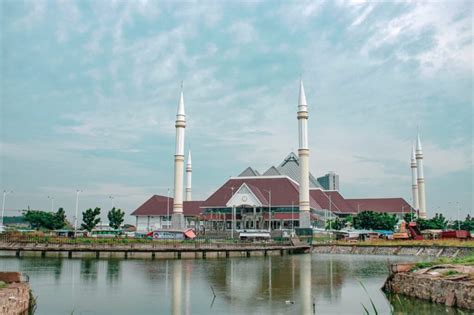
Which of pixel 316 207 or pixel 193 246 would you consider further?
pixel 316 207

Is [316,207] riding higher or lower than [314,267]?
higher

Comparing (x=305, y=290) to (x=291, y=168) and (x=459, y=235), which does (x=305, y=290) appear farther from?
(x=291, y=168)

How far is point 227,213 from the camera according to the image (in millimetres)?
85562

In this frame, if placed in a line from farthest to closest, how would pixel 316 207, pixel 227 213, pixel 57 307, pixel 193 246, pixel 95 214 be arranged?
pixel 316 207 < pixel 227 213 < pixel 95 214 < pixel 193 246 < pixel 57 307

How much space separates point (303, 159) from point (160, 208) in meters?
34.9

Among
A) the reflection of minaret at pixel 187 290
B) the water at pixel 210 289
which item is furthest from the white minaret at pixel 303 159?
the reflection of minaret at pixel 187 290

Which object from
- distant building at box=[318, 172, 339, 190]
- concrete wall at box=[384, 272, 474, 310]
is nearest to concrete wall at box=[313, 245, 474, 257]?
concrete wall at box=[384, 272, 474, 310]

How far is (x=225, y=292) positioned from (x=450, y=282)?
10.5m

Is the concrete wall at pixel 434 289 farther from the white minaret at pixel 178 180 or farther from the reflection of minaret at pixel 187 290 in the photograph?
the white minaret at pixel 178 180

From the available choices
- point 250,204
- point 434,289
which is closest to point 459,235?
point 250,204

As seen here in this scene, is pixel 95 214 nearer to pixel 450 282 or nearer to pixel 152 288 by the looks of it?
pixel 152 288

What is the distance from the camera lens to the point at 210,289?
81.8 ft

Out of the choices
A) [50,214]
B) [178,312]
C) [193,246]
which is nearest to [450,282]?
[178,312]

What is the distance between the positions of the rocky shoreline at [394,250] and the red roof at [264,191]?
24.3 metres
